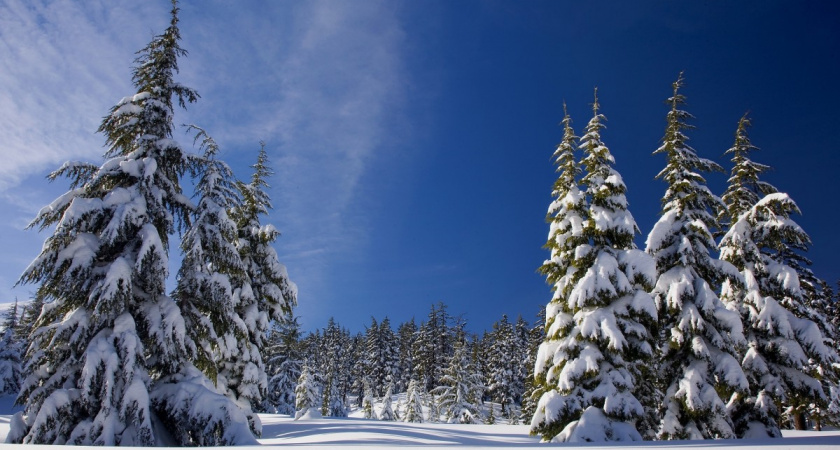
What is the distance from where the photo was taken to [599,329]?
50.5ft

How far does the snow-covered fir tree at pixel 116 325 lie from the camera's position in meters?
9.79

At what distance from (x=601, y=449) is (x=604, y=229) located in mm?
12000

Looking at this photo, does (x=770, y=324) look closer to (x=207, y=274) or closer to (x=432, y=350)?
(x=207, y=274)

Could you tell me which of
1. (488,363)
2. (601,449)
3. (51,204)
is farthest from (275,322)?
(488,363)

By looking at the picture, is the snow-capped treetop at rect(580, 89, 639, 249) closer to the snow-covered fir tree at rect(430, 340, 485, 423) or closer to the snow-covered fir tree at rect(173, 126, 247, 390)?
the snow-covered fir tree at rect(173, 126, 247, 390)

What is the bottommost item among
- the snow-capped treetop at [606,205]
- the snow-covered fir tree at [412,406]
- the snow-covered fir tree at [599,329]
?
the snow-covered fir tree at [412,406]

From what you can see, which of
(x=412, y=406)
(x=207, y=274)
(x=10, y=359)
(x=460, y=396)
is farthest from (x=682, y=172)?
(x=10, y=359)

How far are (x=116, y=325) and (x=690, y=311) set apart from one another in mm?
18969

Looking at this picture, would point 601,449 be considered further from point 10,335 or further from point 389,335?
point 389,335

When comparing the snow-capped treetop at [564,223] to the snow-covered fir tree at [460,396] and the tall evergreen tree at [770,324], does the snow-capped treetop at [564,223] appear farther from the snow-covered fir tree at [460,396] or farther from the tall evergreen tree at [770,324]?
the snow-covered fir tree at [460,396]

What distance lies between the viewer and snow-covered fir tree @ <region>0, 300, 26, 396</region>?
46594 millimetres

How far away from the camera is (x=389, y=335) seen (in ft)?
287

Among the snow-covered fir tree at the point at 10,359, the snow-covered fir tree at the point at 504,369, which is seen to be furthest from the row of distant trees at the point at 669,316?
the snow-covered fir tree at the point at 10,359

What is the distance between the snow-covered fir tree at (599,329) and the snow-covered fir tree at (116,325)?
34.1 ft
